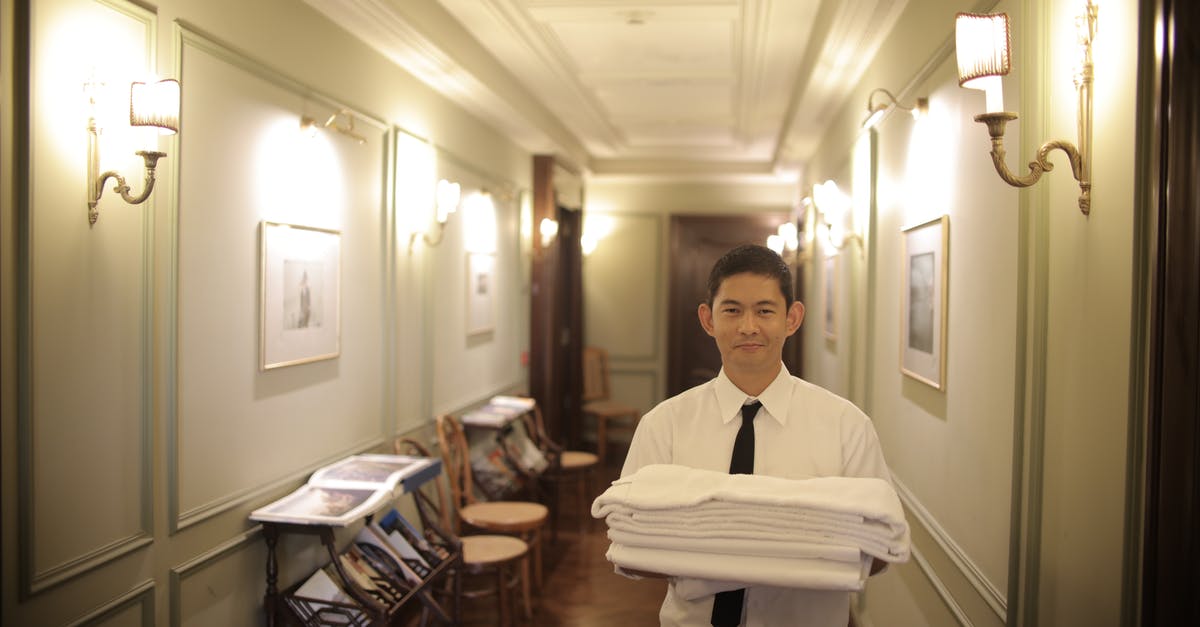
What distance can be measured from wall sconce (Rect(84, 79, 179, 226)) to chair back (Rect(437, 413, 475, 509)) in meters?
2.45

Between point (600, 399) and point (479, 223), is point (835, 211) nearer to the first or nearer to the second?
point (479, 223)

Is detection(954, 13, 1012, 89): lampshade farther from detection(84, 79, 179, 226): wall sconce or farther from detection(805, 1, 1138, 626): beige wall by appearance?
detection(84, 79, 179, 226): wall sconce

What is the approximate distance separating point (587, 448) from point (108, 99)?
262 inches

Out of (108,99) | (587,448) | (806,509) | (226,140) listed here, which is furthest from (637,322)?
(806,509)

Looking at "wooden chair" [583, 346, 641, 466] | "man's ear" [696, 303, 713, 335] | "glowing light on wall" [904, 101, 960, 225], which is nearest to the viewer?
"man's ear" [696, 303, 713, 335]

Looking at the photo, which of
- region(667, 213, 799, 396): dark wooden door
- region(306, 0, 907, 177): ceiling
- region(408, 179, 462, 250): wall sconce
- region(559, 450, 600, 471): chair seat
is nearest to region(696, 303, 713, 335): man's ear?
region(306, 0, 907, 177): ceiling

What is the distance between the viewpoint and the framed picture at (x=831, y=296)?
5004 mm

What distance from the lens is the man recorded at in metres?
1.40

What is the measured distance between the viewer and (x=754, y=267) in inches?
56.9

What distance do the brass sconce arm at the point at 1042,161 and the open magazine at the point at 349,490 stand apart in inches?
83.2

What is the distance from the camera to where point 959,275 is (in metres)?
2.28

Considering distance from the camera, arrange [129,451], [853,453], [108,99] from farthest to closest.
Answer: [129,451] → [108,99] → [853,453]

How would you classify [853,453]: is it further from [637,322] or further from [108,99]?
[637,322]

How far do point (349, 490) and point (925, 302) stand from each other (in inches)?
82.6
